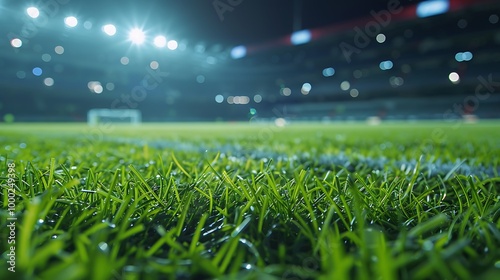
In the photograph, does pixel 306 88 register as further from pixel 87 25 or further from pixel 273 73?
pixel 87 25

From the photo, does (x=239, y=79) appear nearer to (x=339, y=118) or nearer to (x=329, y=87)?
(x=329, y=87)

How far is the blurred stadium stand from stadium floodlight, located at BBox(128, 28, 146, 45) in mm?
1068

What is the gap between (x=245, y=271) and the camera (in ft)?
1.01

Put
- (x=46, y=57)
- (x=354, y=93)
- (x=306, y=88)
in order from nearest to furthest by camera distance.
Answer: (x=46, y=57), (x=354, y=93), (x=306, y=88)

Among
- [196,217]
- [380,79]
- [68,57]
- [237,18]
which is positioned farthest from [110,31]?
[196,217]

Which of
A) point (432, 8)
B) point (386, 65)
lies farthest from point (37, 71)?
point (432, 8)

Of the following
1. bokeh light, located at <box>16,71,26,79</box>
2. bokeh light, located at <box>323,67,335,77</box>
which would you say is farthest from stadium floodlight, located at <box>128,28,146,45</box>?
bokeh light, located at <box>323,67,335,77</box>

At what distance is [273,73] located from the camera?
27969 mm

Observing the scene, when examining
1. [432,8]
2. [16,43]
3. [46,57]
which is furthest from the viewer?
[46,57]

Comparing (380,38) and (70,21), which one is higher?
(380,38)

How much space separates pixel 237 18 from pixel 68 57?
16.3 meters

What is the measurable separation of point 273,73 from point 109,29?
1437cm

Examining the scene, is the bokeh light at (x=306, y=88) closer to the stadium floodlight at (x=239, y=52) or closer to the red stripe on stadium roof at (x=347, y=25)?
the red stripe on stadium roof at (x=347, y=25)

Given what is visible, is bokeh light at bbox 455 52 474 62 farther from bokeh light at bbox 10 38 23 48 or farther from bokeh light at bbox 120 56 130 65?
bokeh light at bbox 10 38 23 48
